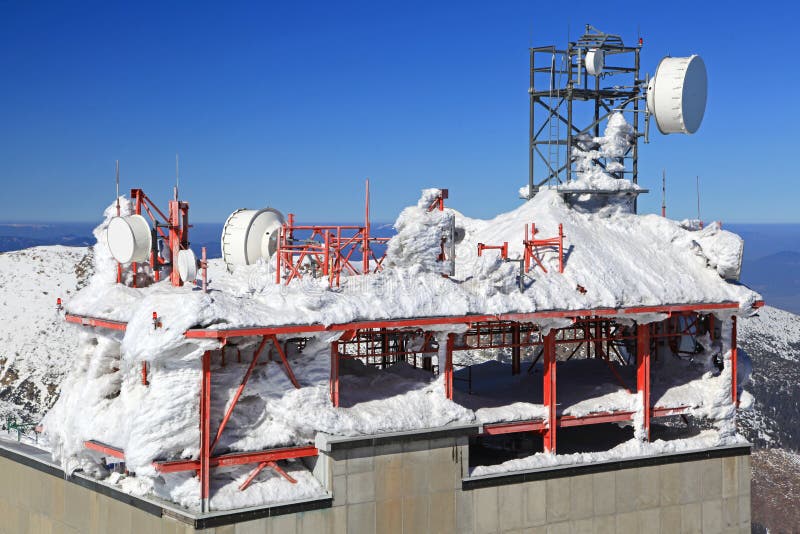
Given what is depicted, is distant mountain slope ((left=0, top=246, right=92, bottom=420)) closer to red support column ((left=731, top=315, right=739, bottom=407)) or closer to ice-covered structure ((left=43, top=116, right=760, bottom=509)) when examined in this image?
ice-covered structure ((left=43, top=116, right=760, bottom=509))

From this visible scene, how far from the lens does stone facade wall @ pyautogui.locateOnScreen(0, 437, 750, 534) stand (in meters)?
39.3

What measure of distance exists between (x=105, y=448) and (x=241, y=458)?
4998mm

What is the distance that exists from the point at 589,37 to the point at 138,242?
83.8ft

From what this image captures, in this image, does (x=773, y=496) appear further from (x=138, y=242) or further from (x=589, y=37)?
(x=138, y=242)

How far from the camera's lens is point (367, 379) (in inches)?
1763

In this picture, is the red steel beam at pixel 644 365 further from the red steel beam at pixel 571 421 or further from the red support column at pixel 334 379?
the red support column at pixel 334 379

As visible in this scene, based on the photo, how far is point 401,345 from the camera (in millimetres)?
50938

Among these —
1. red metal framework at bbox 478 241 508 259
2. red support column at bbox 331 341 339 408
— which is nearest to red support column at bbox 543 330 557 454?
red metal framework at bbox 478 241 508 259

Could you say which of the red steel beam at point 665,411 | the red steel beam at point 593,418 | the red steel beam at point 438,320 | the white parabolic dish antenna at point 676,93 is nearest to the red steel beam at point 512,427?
the red steel beam at point 593,418

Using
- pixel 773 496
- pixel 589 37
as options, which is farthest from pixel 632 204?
pixel 773 496

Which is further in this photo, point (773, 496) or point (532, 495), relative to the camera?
point (773, 496)

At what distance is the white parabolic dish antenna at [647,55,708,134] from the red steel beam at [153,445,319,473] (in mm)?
25045

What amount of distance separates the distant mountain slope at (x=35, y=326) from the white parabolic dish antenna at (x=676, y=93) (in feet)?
171

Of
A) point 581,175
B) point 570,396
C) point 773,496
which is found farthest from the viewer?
point 773,496
